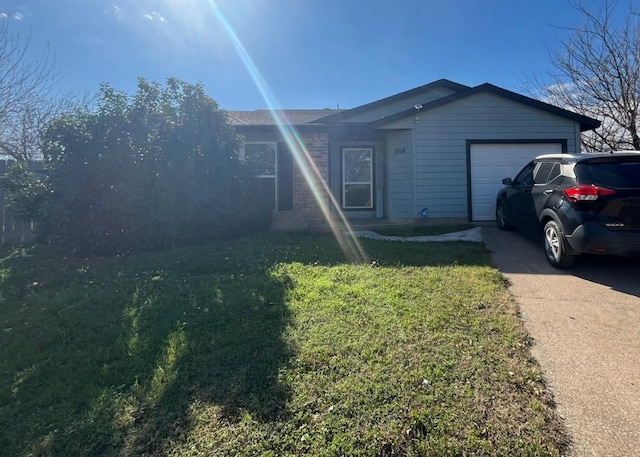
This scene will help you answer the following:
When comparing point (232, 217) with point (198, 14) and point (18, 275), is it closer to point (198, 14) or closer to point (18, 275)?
point (18, 275)

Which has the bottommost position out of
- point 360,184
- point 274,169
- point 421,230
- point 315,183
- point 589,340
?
point 589,340

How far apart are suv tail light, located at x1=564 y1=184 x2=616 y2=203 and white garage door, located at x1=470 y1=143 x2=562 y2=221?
15.3ft

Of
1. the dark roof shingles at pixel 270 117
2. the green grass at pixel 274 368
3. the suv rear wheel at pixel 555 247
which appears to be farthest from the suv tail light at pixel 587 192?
the dark roof shingles at pixel 270 117

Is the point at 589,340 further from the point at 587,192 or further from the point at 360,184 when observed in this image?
the point at 360,184

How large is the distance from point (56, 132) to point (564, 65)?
1592 cm

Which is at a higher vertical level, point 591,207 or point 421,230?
point 591,207

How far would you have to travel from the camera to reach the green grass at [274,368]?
7.32 feet

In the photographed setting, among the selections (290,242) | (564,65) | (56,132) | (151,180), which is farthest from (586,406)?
(564,65)

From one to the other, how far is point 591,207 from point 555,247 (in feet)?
2.95

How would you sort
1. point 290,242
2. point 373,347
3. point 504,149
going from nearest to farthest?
point 373,347 → point 290,242 → point 504,149

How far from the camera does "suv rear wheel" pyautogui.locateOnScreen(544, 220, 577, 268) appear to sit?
210 inches

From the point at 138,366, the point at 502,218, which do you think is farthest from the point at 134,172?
the point at 502,218

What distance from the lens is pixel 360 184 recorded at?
38.2ft

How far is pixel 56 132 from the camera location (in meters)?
7.25
